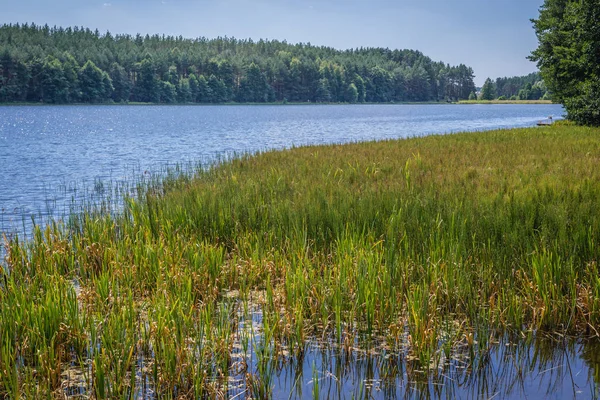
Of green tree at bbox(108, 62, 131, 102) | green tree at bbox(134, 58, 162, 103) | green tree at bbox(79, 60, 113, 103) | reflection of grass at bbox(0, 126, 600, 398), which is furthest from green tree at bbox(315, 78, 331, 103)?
reflection of grass at bbox(0, 126, 600, 398)

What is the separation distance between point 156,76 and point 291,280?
13265 cm

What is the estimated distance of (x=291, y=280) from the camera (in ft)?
23.2

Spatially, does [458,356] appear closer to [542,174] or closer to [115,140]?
[542,174]

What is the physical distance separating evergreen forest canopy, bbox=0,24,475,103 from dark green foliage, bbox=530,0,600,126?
3579 inches

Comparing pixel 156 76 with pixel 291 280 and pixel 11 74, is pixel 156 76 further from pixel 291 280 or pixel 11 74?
pixel 291 280

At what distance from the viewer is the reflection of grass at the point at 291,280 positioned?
537 cm

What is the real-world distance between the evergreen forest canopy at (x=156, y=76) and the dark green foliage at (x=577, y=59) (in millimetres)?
90916

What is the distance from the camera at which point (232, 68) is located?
505ft

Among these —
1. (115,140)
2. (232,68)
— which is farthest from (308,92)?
(115,140)

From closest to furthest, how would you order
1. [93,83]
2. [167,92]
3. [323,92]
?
[93,83] → [167,92] → [323,92]

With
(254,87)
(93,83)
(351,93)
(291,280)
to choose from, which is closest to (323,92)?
(351,93)

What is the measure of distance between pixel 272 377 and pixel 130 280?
105 inches

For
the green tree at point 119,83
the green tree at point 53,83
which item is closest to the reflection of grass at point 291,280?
the green tree at point 53,83

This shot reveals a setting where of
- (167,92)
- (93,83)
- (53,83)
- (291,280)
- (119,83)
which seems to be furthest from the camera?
(167,92)
